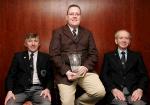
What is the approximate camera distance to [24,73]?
3316 millimetres

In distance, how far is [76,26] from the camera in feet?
11.0

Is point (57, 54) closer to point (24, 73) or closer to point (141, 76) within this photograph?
point (24, 73)

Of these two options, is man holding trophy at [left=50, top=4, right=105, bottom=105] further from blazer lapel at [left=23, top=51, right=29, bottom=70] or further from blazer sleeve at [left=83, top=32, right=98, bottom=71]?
blazer lapel at [left=23, top=51, right=29, bottom=70]

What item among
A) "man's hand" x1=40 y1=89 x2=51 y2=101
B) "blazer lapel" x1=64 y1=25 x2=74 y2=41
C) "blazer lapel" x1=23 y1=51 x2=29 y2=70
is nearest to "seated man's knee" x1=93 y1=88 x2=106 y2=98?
"man's hand" x1=40 y1=89 x2=51 y2=101

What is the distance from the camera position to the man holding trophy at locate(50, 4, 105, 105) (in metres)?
3.12

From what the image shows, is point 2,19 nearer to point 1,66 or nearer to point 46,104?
point 1,66

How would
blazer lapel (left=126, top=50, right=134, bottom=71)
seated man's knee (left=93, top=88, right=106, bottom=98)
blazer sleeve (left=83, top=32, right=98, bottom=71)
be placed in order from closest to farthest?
seated man's knee (left=93, top=88, right=106, bottom=98)
blazer sleeve (left=83, top=32, right=98, bottom=71)
blazer lapel (left=126, top=50, right=134, bottom=71)

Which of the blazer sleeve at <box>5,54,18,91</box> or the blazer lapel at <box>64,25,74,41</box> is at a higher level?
the blazer lapel at <box>64,25,74,41</box>

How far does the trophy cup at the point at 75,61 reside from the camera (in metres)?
3.19

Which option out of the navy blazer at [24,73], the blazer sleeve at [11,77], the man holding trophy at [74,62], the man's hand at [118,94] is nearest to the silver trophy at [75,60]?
the man holding trophy at [74,62]

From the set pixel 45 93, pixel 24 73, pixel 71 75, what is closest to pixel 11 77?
pixel 24 73

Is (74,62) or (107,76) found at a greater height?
(74,62)

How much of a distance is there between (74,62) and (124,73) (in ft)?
1.99

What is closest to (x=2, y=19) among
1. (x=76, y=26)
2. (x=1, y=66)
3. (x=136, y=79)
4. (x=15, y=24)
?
(x=15, y=24)
